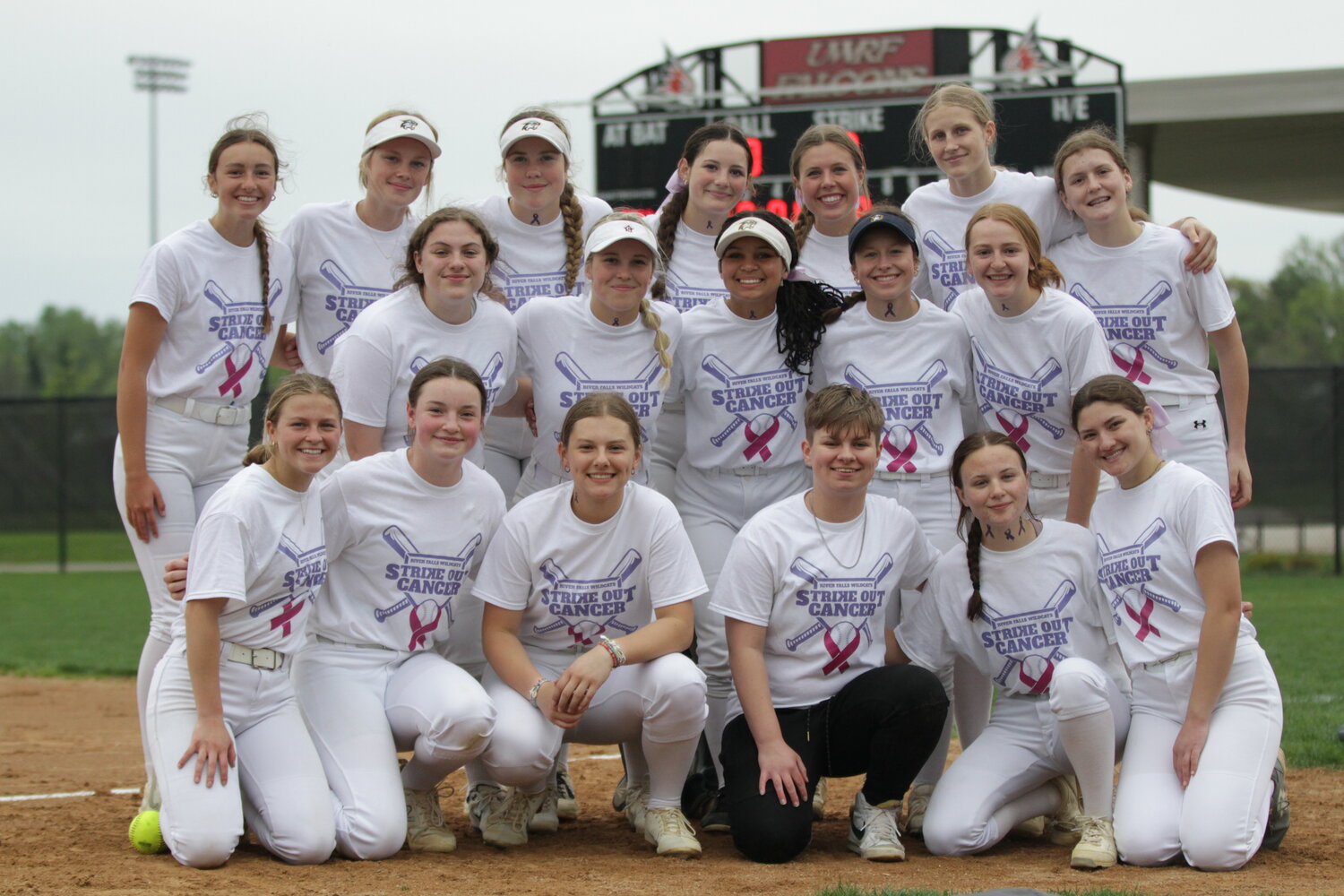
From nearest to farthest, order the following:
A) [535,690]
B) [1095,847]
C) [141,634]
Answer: [1095,847]
[535,690]
[141,634]

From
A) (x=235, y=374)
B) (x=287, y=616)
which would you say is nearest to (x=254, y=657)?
(x=287, y=616)

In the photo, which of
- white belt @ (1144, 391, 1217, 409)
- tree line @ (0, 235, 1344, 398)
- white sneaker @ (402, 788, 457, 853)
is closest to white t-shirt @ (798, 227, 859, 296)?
white belt @ (1144, 391, 1217, 409)

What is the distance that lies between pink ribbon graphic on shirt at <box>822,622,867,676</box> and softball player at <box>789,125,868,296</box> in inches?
49.6

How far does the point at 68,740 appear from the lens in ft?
22.6

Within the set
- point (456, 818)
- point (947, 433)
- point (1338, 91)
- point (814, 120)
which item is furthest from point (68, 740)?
point (1338, 91)

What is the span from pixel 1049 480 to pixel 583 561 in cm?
158

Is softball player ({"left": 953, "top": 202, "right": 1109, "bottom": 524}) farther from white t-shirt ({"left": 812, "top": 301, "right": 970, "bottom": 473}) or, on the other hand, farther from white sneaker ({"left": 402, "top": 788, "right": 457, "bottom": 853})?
white sneaker ({"left": 402, "top": 788, "right": 457, "bottom": 853})

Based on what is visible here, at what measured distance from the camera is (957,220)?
5055 millimetres

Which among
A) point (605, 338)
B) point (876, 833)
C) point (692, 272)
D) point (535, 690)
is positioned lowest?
point (876, 833)

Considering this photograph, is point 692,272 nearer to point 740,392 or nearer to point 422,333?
point 740,392

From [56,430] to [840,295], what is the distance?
55.7 ft

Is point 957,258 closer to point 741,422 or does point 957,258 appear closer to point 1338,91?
point 741,422

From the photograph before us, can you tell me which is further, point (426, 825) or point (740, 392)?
point (740, 392)

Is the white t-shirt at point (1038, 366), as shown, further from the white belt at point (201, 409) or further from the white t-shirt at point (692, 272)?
the white belt at point (201, 409)
